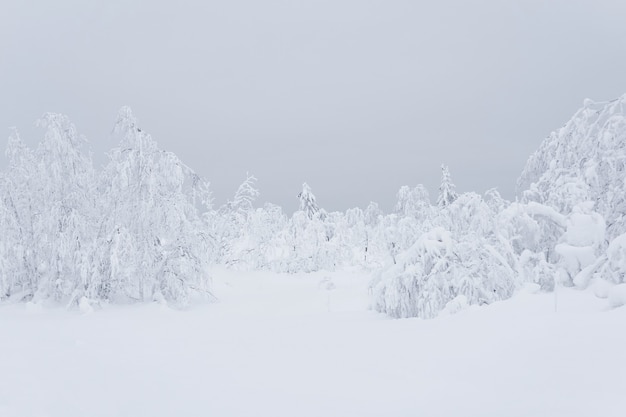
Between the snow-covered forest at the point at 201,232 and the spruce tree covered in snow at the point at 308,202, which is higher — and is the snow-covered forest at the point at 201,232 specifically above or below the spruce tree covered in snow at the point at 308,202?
below

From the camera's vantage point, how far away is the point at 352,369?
550 centimetres

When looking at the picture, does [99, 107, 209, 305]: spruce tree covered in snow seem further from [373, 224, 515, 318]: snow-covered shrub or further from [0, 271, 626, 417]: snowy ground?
[0, 271, 626, 417]: snowy ground

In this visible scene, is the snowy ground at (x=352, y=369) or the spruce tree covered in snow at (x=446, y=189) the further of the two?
the spruce tree covered in snow at (x=446, y=189)

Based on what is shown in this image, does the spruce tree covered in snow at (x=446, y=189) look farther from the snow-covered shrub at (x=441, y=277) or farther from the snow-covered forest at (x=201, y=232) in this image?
the snow-covered shrub at (x=441, y=277)

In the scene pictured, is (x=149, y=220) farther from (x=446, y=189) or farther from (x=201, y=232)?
(x=446, y=189)

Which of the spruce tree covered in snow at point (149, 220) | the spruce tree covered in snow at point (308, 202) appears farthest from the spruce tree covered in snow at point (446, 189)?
the spruce tree covered in snow at point (149, 220)

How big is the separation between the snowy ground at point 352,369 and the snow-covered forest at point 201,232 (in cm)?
150

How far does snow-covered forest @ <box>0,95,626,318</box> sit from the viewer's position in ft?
30.0

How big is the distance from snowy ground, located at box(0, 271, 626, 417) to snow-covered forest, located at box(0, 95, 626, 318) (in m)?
1.50

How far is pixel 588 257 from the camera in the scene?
868 cm

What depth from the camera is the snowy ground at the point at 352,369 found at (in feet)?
13.3

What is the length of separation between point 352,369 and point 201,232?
12.2 meters

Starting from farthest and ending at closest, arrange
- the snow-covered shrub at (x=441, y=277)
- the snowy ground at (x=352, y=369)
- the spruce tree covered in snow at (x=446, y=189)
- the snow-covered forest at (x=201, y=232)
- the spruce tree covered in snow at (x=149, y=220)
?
1. the spruce tree covered in snow at (x=446, y=189)
2. the spruce tree covered in snow at (x=149, y=220)
3. the snow-covered shrub at (x=441, y=277)
4. the snow-covered forest at (x=201, y=232)
5. the snowy ground at (x=352, y=369)

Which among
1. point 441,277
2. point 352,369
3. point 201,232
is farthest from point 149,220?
point 352,369
